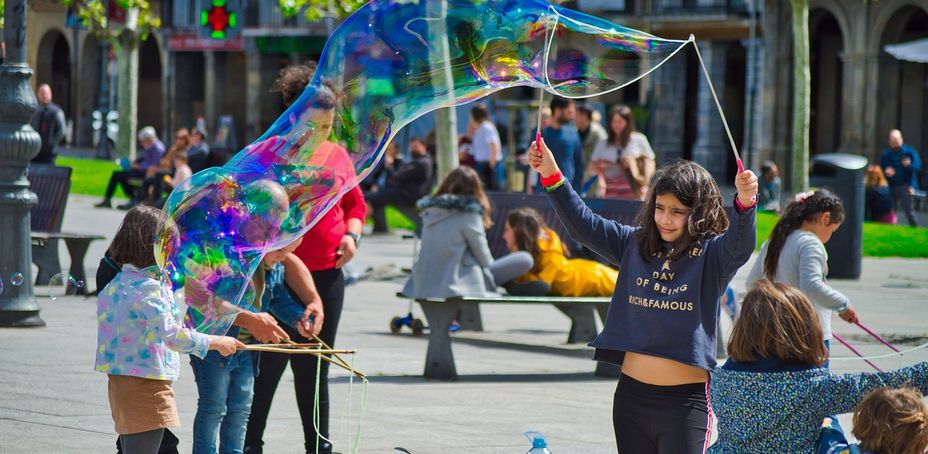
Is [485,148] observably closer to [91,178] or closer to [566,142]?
[566,142]

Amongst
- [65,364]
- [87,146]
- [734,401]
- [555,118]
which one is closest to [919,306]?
[555,118]

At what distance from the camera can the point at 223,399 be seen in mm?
5492

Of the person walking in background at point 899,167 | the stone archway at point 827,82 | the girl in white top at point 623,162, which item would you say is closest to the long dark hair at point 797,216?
the girl in white top at point 623,162

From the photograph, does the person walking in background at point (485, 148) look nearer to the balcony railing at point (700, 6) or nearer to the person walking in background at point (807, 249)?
the person walking in background at point (807, 249)

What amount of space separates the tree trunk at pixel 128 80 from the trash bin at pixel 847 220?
2079 cm

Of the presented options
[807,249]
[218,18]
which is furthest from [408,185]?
[218,18]

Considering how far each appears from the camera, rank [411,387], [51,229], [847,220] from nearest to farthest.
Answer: [411,387], [51,229], [847,220]

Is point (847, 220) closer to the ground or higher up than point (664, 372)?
closer to the ground

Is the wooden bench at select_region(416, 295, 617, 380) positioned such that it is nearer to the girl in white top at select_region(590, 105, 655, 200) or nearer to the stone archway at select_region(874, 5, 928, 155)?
the girl in white top at select_region(590, 105, 655, 200)

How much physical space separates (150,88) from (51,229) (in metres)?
43.1

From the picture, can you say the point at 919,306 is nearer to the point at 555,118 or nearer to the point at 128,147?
the point at 555,118

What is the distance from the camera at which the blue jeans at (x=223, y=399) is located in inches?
215

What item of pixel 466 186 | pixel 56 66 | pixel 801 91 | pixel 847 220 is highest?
pixel 56 66

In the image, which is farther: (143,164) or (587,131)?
(143,164)
